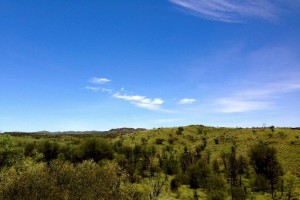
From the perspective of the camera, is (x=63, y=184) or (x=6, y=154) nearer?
(x=63, y=184)

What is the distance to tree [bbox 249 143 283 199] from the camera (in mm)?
84250

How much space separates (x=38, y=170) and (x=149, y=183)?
39740mm

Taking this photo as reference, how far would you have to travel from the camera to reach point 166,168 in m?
97.3

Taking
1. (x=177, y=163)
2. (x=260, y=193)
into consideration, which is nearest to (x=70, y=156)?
(x=177, y=163)

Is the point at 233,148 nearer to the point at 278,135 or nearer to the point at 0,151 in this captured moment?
the point at 278,135

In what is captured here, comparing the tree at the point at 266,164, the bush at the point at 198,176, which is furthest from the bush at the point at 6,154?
the tree at the point at 266,164

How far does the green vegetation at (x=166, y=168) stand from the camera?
44219 millimetres

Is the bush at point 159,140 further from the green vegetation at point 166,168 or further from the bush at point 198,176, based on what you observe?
the bush at point 198,176

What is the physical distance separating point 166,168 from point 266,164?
2535 centimetres

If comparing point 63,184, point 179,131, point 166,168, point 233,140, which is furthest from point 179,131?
point 63,184

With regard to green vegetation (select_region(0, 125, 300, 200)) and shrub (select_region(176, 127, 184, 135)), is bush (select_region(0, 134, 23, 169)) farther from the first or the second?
shrub (select_region(176, 127, 184, 135))

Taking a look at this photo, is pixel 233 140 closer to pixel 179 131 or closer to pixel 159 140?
pixel 179 131

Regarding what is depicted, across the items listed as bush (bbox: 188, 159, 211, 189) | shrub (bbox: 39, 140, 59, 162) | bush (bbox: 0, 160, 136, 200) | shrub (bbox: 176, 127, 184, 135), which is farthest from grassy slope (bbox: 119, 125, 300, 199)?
bush (bbox: 0, 160, 136, 200)

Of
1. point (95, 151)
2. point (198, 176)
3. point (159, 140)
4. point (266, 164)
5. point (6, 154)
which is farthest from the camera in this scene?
point (159, 140)
